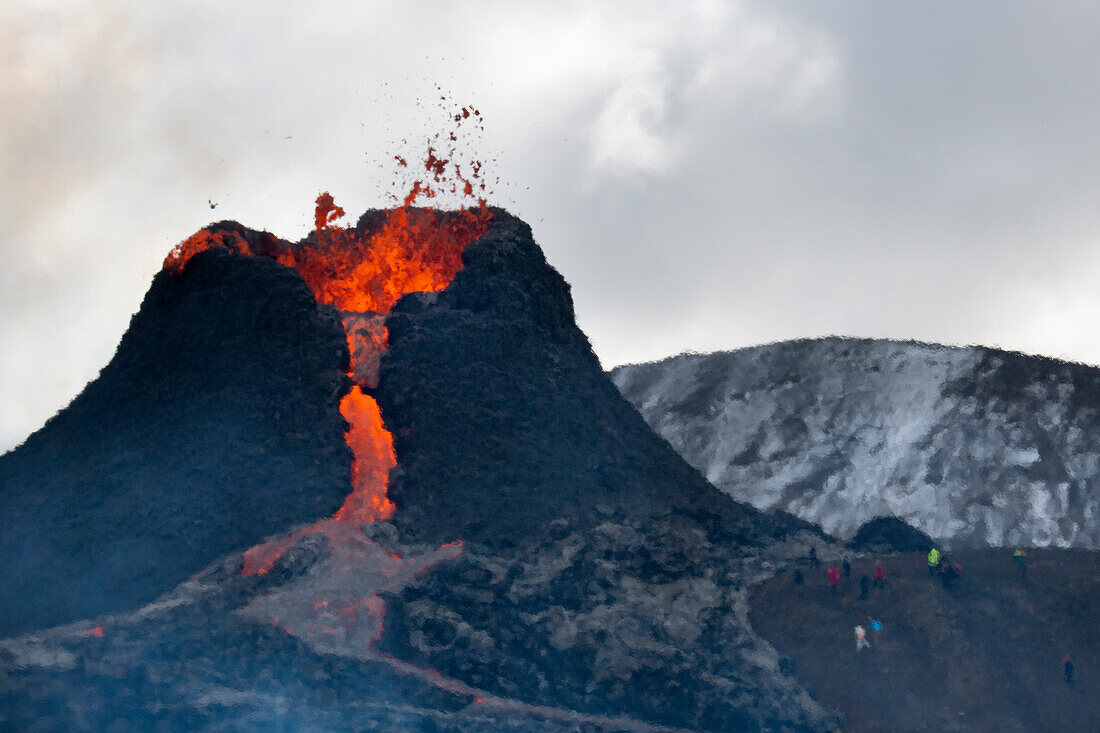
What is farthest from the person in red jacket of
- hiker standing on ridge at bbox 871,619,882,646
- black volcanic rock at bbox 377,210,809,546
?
black volcanic rock at bbox 377,210,809,546

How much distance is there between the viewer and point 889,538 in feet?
228

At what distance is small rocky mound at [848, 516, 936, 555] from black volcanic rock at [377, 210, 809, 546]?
27.8 feet

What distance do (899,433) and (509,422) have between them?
1814 inches

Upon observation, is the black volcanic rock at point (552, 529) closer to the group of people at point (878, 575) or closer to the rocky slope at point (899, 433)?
the group of people at point (878, 575)

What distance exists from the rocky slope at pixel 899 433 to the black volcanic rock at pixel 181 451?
4548 centimetres

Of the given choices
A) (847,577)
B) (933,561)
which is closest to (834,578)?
(847,577)

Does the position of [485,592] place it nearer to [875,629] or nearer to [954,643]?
[875,629]

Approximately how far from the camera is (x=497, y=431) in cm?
5659

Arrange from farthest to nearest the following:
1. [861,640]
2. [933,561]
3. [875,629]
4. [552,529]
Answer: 1. [933,561]
2. [875,629]
3. [861,640]
4. [552,529]

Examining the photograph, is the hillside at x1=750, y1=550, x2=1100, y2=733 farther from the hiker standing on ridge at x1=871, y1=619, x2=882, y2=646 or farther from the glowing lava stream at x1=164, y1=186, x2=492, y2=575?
the glowing lava stream at x1=164, y1=186, x2=492, y2=575

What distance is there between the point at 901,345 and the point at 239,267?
60.5m

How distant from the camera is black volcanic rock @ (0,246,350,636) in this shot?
164 ft

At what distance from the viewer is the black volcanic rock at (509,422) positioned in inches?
2137

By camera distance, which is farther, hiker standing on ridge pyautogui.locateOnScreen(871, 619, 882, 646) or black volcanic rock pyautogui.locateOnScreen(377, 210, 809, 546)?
hiker standing on ridge pyautogui.locateOnScreen(871, 619, 882, 646)
